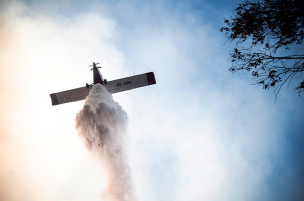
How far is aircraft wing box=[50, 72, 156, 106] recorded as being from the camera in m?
18.5

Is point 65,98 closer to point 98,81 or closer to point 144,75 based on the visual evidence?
point 98,81

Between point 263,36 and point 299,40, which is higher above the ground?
point 263,36

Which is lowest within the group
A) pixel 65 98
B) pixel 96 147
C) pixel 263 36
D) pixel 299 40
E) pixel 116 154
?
pixel 116 154

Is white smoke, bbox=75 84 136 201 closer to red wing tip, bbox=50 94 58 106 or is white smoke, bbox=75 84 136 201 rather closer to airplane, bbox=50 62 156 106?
airplane, bbox=50 62 156 106

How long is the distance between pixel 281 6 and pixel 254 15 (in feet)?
2.43

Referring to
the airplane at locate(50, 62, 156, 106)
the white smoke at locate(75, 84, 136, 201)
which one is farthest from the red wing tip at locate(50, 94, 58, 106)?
the white smoke at locate(75, 84, 136, 201)

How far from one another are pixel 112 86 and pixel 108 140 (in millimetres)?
6769

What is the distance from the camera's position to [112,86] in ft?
61.6

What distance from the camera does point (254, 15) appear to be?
5574 millimetres

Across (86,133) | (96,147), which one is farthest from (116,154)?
(86,133)

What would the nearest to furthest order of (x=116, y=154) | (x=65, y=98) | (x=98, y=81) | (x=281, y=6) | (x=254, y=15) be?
(x=281, y=6), (x=254, y=15), (x=116, y=154), (x=98, y=81), (x=65, y=98)

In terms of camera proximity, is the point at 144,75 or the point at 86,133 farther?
the point at 144,75

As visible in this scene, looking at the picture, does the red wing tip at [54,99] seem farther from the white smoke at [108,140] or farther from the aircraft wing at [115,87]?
the white smoke at [108,140]

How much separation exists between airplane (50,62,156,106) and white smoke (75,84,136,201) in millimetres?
3216
